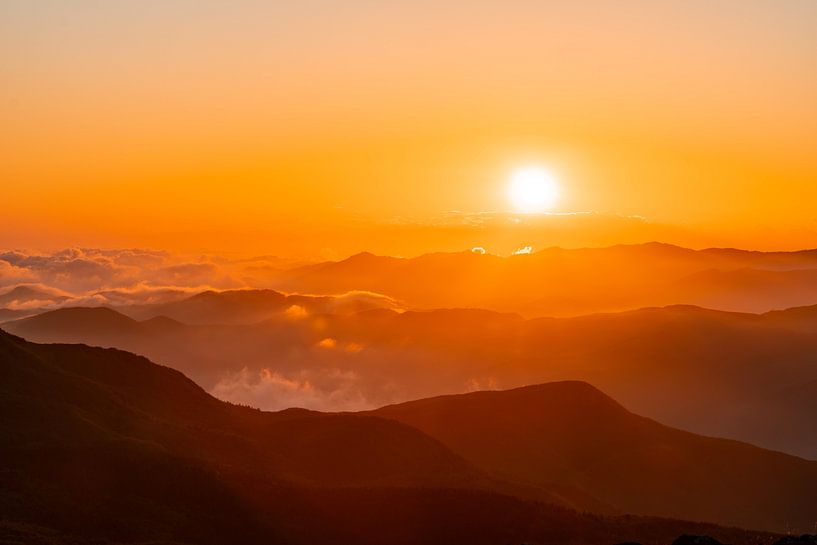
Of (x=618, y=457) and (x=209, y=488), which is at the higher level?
(x=618, y=457)

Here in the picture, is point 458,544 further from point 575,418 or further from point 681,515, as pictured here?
point 575,418

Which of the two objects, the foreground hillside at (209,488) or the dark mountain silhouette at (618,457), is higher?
the dark mountain silhouette at (618,457)

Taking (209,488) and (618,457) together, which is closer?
(209,488)

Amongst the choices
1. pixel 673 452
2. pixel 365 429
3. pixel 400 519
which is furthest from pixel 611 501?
pixel 400 519

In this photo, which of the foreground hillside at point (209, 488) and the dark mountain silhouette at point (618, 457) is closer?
the foreground hillside at point (209, 488)
